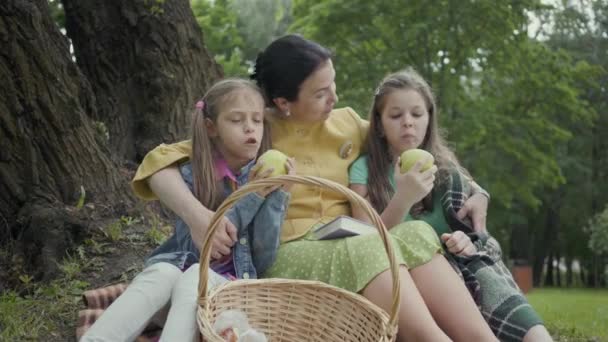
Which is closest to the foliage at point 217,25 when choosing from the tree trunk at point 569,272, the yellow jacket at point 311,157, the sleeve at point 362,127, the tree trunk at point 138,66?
the tree trunk at point 138,66

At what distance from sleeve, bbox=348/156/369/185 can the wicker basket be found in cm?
85

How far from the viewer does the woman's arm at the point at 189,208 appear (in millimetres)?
3145

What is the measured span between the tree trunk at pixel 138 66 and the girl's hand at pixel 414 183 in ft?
8.75

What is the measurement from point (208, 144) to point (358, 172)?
674 mm

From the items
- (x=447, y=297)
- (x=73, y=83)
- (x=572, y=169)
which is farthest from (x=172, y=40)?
(x=572, y=169)

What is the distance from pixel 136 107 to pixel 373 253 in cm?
320

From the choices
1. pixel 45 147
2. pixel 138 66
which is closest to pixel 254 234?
pixel 45 147

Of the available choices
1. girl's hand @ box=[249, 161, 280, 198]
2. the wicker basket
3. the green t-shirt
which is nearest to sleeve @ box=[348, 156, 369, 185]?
the green t-shirt

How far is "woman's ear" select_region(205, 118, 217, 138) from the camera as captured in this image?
3428 millimetres

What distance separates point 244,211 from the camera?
10.6 ft

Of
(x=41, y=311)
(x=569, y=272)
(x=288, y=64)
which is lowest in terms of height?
(x=569, y=272)

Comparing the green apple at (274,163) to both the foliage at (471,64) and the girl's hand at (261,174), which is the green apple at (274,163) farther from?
the foliage at (471,64)

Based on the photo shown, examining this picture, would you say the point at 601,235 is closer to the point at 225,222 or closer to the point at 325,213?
the point at 325,213

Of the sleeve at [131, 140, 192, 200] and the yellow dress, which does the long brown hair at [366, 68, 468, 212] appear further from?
the sleeve at [131, 140, 192, 200]
